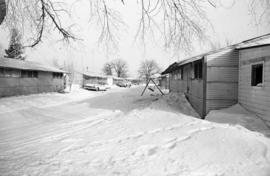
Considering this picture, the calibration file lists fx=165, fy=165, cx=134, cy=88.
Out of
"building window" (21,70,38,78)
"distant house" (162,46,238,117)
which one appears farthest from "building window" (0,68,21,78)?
"distant house" (162,46,238,117)

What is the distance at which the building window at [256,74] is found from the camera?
6611 millimetres

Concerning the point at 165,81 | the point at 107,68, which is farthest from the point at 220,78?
the point at 107,68

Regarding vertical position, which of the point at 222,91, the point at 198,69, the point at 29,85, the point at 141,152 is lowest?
the point at 141,152

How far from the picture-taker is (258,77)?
22.1 ft

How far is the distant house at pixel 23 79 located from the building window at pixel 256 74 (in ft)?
57.8

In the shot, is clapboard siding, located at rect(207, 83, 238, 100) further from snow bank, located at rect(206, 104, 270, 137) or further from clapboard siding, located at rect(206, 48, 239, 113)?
snow bank, located at rect(206, 104, 270, 137)

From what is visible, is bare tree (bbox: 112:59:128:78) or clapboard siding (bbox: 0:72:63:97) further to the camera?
bare tree (bbox: 112:59:128:78)

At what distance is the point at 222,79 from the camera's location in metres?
7.86

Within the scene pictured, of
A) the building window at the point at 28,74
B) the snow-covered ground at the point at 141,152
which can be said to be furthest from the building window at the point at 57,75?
the snow-covered ground at the point at 141,152

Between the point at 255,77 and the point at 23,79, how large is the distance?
18625 mm

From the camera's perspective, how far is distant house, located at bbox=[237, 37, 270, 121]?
19.8 ft

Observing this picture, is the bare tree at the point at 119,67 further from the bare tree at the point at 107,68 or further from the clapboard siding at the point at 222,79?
the clapboard siding at the point at 222,79

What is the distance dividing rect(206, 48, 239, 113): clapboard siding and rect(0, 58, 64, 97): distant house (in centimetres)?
1608

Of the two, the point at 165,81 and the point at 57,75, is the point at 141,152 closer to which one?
the point at 57,75
